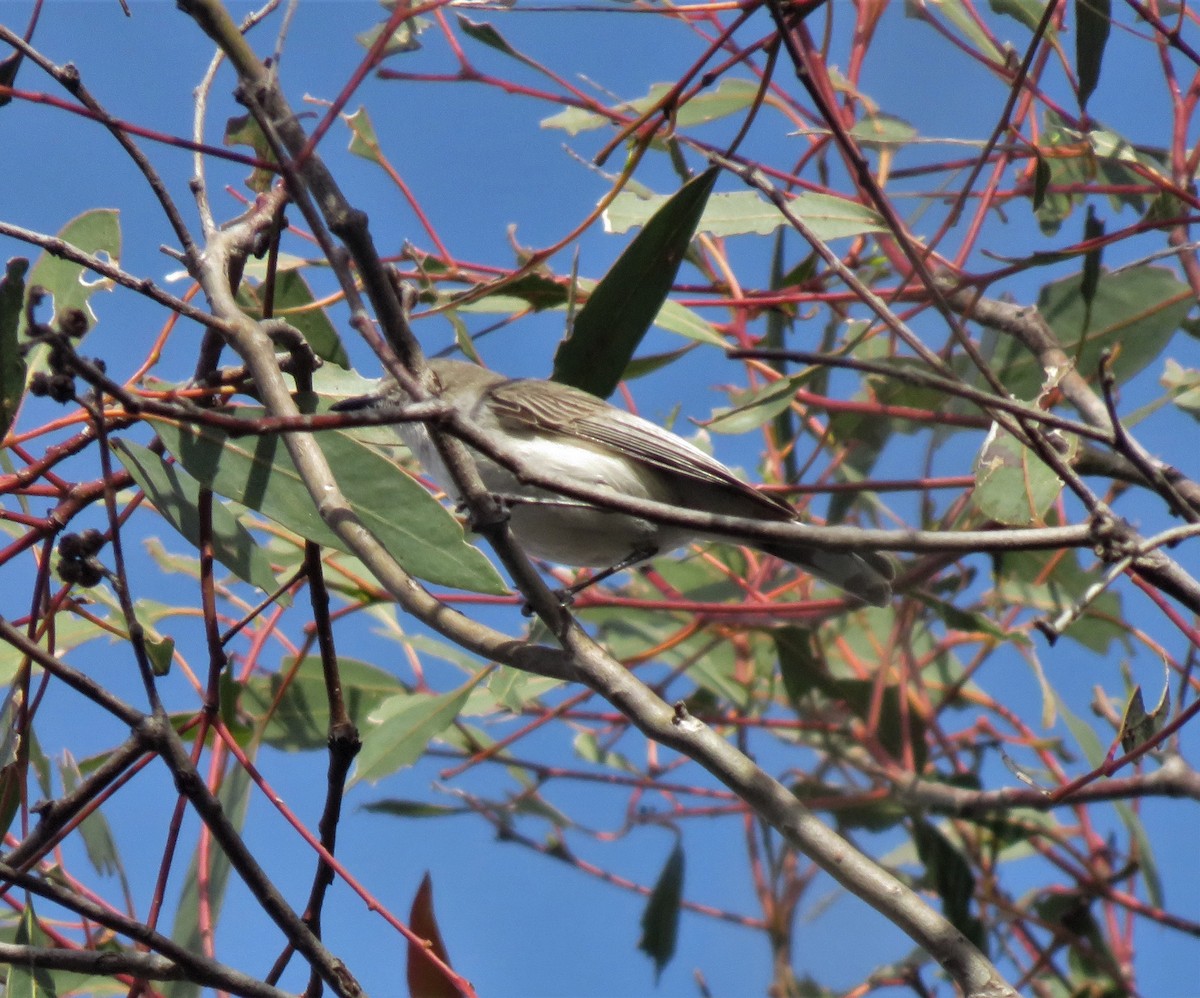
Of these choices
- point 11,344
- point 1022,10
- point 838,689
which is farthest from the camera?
point 838,689

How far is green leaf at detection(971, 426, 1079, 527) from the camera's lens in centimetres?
191

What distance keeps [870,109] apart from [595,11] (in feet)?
4.11

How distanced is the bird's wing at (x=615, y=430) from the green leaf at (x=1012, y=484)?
2.33 ft

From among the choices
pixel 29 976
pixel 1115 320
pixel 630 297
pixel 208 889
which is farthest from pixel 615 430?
pixel 29 976

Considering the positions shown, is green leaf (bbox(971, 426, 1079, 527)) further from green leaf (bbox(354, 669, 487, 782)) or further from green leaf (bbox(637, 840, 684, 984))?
green leaf (bbox(637, 840, 684, 984))

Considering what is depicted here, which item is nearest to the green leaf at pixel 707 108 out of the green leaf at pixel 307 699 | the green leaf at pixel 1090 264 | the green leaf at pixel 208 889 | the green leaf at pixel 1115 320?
the green leaf at pixel 1115 320

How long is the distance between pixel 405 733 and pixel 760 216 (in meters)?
1.34

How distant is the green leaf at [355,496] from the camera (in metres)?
1.85

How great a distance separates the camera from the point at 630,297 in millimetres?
2244

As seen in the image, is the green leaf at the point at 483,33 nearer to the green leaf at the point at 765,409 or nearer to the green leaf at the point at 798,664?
the green leaf at the point at 765,409

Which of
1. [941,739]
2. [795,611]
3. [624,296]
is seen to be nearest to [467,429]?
[624,296]

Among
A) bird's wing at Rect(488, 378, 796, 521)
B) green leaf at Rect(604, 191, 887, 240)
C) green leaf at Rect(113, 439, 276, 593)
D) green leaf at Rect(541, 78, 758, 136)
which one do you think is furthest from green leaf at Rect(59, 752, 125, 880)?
Result: green leaf at Rect(541, 78, 758, 136)

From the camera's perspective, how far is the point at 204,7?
1.43 metres

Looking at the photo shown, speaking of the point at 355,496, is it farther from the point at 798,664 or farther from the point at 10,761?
the point at 798,664
